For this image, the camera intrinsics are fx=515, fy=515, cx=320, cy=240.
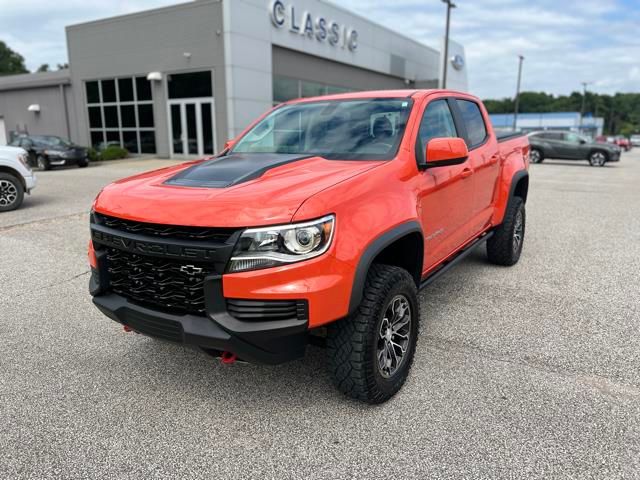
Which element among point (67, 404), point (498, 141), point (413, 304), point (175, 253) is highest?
point (498, 141)

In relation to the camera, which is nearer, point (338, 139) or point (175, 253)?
point (175, 253)

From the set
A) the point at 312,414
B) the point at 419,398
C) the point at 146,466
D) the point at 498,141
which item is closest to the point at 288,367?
the point at 312,414

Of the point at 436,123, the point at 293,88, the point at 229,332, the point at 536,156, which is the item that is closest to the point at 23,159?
the point at 436,123

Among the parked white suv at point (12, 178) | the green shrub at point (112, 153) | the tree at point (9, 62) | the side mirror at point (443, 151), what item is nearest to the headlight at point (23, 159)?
the parked white suv at point (12, 178)

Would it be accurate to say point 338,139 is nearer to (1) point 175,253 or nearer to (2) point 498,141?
(1) point 175,253

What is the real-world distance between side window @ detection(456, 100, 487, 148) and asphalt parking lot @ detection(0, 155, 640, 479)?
144cm

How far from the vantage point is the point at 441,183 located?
364 cm

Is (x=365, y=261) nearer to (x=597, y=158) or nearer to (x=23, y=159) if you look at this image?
(x=23, y=159)

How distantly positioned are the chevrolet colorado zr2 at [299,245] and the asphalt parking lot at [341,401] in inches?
14.0

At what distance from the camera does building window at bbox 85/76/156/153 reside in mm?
23672

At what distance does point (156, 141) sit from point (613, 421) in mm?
23455

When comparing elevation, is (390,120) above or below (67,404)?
above

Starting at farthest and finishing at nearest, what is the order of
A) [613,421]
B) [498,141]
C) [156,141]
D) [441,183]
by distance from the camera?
[156,141] → [498,141] → [441,183] → [613,421]

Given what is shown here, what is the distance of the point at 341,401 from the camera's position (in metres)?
3.00
